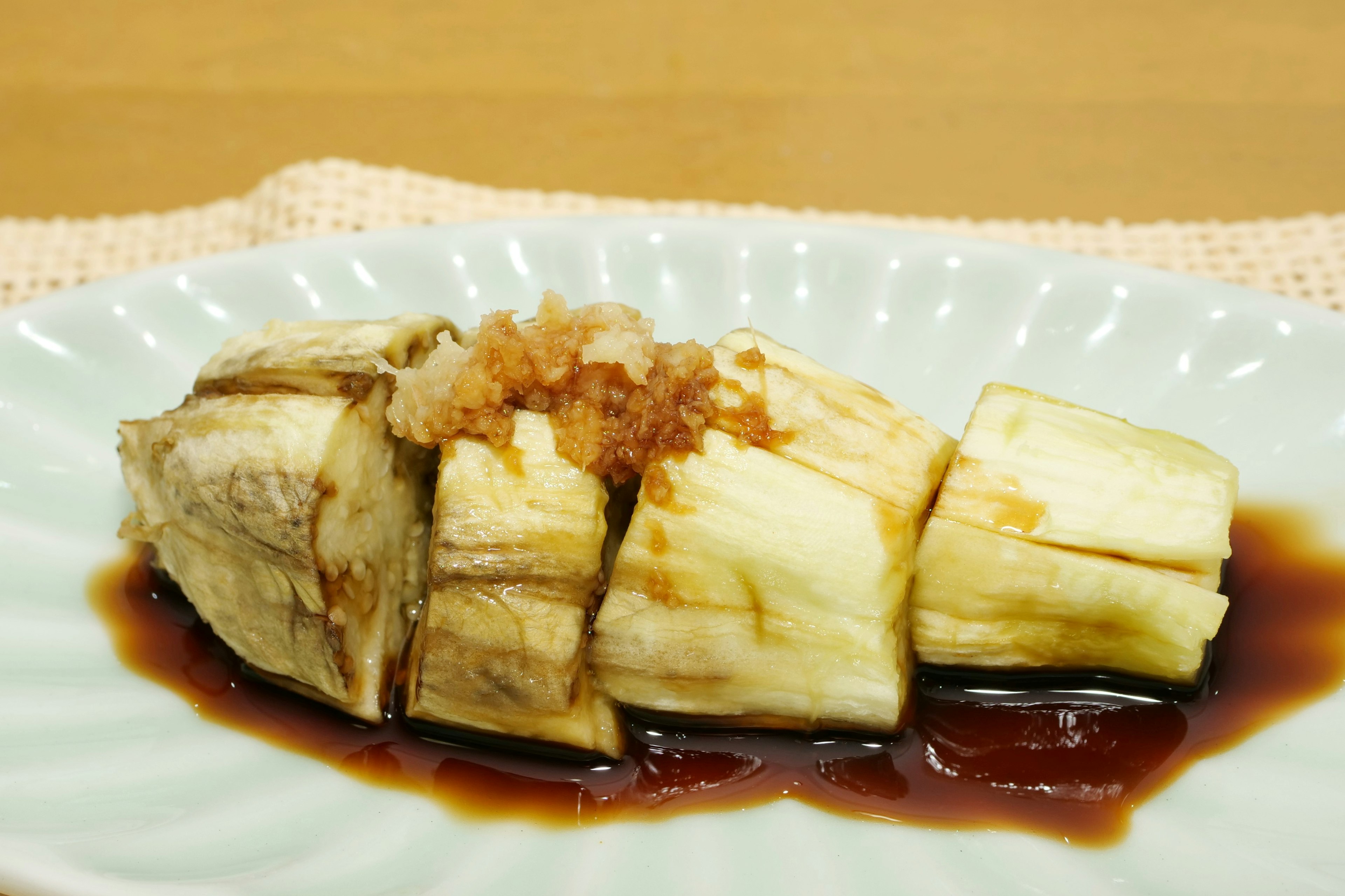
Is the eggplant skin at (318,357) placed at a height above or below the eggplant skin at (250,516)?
above

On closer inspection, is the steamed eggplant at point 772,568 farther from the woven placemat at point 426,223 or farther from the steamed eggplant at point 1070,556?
the woven placemat at point 426,223

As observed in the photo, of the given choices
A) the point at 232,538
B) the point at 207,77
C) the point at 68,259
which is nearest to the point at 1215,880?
the point at 232,538

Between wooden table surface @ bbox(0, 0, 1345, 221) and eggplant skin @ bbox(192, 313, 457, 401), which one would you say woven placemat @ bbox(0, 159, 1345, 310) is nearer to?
wooden table surface @ bbox(0, 0, 1345, 221)

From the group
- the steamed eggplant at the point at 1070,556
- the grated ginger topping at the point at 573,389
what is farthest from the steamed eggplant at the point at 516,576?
the steamed eggplant at the point at 1070,556

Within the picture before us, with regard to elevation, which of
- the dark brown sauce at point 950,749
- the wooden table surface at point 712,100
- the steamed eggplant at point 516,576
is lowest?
the dark brown sauce at point 950,749

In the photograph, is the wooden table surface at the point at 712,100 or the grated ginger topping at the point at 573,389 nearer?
the grated ginger topping at the point at 573,389

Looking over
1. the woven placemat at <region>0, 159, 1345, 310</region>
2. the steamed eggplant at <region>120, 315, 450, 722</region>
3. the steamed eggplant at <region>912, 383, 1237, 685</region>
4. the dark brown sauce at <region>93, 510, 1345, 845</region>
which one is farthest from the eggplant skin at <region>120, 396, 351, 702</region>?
the woven placemat at <region>0, 159, 1345, 310</region>
